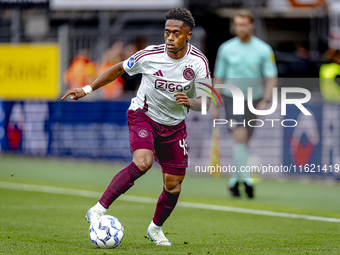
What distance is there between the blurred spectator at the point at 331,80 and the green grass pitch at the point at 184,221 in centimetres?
200

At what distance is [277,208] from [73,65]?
26.9 feet

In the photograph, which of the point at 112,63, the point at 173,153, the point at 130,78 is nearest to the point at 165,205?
the point at 173,153

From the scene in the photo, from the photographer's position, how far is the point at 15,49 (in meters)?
15.5

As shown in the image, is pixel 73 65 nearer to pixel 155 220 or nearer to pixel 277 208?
pixel 277 208

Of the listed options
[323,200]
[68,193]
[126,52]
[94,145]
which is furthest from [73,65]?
[323,200]

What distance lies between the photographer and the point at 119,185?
5395 mm

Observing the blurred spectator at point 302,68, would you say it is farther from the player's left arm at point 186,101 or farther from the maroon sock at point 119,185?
the maroon sock at point 119,185

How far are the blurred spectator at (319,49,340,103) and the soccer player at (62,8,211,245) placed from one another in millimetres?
6766

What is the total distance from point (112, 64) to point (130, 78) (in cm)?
70

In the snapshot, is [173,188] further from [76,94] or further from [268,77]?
[268,77]

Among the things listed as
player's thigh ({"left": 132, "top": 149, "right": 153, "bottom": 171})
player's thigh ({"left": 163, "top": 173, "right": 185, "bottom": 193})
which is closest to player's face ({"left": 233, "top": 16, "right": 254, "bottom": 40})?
player's thigh ({"left": 163, "top": 173, "right": 185, "bottom": 193})

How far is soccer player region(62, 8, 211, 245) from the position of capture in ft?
18.2

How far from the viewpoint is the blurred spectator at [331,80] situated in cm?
1263

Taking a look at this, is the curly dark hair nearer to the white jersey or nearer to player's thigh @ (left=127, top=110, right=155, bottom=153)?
the white jersey
